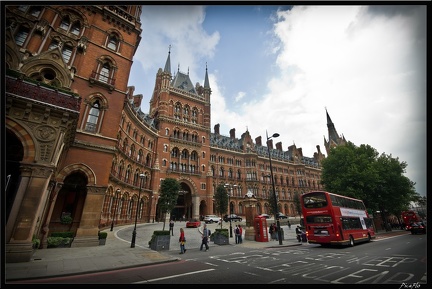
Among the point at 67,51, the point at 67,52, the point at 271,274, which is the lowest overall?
the point at 271,274

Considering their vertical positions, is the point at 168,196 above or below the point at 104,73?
below

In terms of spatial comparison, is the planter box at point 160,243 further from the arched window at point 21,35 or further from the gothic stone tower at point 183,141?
the gothic stone tower at point 183,141

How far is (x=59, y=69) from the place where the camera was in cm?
1478

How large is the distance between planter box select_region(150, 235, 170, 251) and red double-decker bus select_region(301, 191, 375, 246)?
11.3 m

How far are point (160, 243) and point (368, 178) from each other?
29.1 metres

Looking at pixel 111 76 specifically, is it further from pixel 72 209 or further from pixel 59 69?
pixel 72 209

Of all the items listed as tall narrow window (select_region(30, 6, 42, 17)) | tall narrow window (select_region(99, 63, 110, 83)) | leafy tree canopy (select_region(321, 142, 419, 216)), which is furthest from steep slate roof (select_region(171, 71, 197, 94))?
leafy tree canopy (select_region(321, 142, 419, 216))

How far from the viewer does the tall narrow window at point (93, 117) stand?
56.3 feet

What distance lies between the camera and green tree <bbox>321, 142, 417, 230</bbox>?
28.5m

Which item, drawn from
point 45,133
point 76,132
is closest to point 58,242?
point 45,133

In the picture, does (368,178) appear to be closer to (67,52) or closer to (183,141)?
(183,141)

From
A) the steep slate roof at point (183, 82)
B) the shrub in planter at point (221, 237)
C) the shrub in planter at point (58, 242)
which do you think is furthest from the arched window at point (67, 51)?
the steep slate roof at point (183, 82)

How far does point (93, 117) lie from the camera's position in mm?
17578

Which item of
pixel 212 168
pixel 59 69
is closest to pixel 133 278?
pixel 59 69
